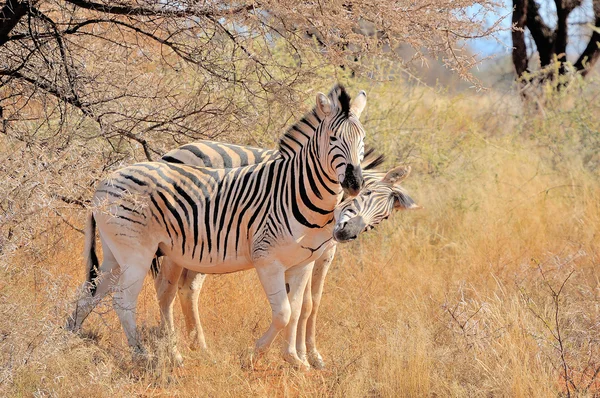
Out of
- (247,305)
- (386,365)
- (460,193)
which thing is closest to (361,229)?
(386,365)

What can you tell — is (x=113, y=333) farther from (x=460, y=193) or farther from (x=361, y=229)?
(x=460, y=193)

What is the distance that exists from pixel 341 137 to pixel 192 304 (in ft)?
6.18

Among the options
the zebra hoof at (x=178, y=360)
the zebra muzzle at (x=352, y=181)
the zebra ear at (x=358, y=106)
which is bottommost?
the zebra hoof at (x=178, y=360)

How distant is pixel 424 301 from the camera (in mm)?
6879

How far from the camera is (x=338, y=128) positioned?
5.38 meters

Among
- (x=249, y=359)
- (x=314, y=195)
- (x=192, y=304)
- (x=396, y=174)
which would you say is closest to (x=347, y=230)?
(x=314, y=195)

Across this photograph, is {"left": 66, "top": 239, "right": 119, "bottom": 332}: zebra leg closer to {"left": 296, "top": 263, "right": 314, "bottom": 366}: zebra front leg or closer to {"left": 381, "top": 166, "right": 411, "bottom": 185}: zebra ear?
{"left": 296, "top": 263, "right": 314, "bottom": 366}: zebra front leg

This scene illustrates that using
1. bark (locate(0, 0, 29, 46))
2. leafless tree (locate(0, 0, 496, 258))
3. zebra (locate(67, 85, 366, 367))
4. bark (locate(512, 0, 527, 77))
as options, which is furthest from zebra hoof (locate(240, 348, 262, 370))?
bark (locate(512, 0, 527, 77))

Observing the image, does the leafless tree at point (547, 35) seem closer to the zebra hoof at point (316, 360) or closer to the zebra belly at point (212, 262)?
the zebra hoof at point (316, 360)

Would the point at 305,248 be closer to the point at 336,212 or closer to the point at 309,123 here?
the point at 336,212

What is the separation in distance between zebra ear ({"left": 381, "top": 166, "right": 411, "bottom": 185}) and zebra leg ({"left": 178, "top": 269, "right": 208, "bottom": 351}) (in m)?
1.73

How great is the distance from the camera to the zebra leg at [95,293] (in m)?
5.74

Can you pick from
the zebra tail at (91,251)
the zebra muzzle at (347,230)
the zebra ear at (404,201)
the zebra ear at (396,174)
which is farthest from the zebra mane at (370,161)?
Answer: the zebra tail at (91,251)

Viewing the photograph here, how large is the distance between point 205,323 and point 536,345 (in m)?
2.60
